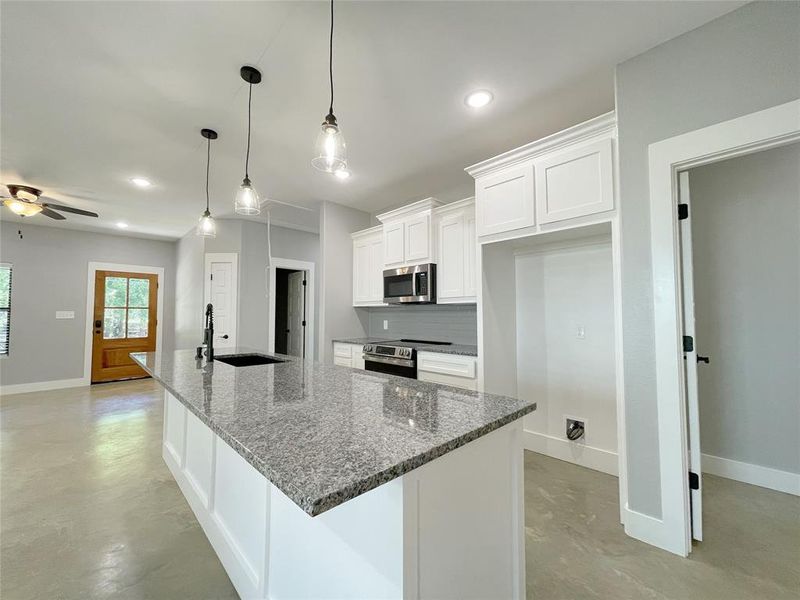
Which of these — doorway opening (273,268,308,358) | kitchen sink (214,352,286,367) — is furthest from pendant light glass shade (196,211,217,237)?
doorway opening (273,268,308,358)

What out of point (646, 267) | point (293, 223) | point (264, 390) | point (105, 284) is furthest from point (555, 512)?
point (105, 284)

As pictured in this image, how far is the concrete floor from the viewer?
151 cm

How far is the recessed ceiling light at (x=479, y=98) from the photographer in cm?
216

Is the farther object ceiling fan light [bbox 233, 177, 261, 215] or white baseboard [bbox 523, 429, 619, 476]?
white baseboard [bbox 523, 429, 619, 476]

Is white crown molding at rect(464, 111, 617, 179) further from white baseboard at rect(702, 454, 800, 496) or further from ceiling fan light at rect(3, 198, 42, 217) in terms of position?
ceiling fan light at rect(3, 198, 42, 217)

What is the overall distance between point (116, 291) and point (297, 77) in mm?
6147

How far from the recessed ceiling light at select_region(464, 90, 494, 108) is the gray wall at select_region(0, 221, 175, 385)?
6773 mm

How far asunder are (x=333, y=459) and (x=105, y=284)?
7.23 metres

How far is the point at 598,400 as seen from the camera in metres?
2.62

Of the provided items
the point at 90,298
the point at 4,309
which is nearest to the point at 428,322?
the point at 90,298

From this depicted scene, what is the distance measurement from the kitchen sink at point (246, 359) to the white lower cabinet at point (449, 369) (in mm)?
1359

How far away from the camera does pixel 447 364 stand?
9.84 feet

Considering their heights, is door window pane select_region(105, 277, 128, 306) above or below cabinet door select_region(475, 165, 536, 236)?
below

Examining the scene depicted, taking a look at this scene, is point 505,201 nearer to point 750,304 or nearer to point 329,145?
point 329,145
